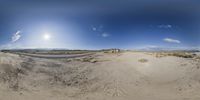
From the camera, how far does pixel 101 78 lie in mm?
13859

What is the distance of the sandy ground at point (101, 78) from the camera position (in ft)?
37.6

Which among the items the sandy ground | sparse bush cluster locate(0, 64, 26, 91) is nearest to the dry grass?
the sandy ground

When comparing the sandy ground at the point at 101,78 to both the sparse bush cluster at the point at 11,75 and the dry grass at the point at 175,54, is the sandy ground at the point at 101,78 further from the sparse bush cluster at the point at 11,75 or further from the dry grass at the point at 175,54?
the dry grass at the point at 175,54

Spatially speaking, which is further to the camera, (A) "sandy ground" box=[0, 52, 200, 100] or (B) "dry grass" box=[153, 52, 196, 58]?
(B) "dry grass" box=[153, 52, 196, 58]

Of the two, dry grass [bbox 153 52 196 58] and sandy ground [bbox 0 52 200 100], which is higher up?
dry grass [bbox 153 52 196 58]

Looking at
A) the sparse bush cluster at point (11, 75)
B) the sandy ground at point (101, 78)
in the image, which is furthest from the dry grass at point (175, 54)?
the sparse bush cluster at point (11, 75)

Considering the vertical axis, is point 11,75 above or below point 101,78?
above

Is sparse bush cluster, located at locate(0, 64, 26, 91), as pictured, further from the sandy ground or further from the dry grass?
the dry grass

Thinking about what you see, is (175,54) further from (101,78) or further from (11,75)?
(11,75)

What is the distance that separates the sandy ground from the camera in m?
11.5

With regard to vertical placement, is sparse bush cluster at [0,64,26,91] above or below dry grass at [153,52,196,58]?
below

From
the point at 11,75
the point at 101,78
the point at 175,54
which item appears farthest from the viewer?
the point at 175,54

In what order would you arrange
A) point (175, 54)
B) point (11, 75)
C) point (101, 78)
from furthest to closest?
point (175, 54) → point (101, 78) → point (11, 75)

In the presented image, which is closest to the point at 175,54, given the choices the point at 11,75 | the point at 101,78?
the point at 101,78
